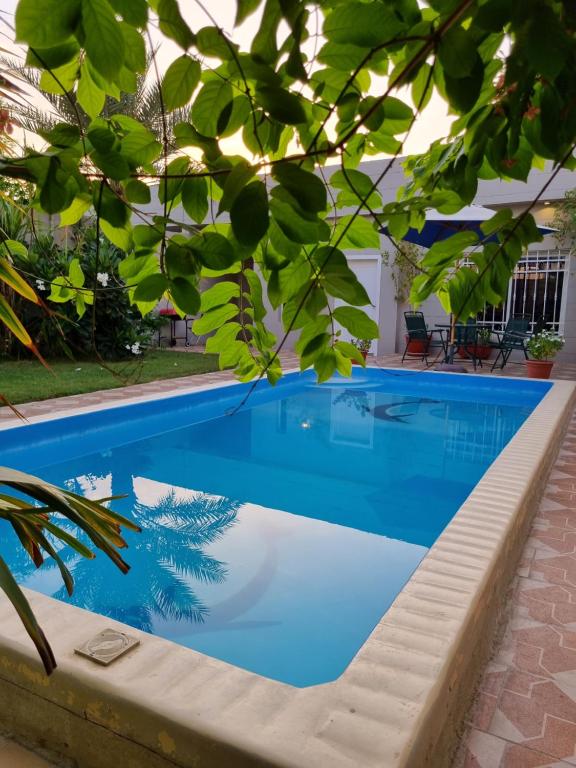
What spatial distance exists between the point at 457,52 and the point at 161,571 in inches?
148

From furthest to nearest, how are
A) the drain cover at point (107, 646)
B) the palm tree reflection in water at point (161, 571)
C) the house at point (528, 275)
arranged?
the house at point (528, 275) → the palm tree reflection in water at point (161, 571) → the drain cover at point (107, 646)

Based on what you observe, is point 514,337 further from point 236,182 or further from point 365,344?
point 236,182

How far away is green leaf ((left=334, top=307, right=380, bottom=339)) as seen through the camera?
80cm

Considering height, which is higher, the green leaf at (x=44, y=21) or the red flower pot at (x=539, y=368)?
the green leaf at (x=44, y=21)

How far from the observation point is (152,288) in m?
0.76

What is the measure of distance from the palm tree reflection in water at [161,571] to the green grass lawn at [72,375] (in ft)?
7.28

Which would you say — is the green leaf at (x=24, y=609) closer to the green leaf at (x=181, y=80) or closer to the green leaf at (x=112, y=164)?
the green leaf at (x=112, y=164)

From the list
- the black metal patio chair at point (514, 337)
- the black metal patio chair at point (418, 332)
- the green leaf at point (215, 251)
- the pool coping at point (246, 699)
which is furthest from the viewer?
the black metal patio chair at point (418, 332)

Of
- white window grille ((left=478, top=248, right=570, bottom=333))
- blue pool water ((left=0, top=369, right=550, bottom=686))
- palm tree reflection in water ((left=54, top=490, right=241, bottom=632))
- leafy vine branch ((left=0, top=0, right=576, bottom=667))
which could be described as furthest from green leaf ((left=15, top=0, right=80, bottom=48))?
white window grille ((left=478, top=248, right=570, bottom=333))

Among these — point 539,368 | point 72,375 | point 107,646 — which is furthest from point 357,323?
point 539,368

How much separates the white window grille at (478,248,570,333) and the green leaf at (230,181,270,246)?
44.3 feet

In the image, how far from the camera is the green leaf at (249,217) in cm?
58

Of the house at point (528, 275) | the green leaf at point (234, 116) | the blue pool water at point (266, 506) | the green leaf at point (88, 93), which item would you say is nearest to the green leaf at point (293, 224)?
the green leaf at point (234, 116)

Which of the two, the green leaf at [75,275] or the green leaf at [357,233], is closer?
the green leaf at [357,233]
